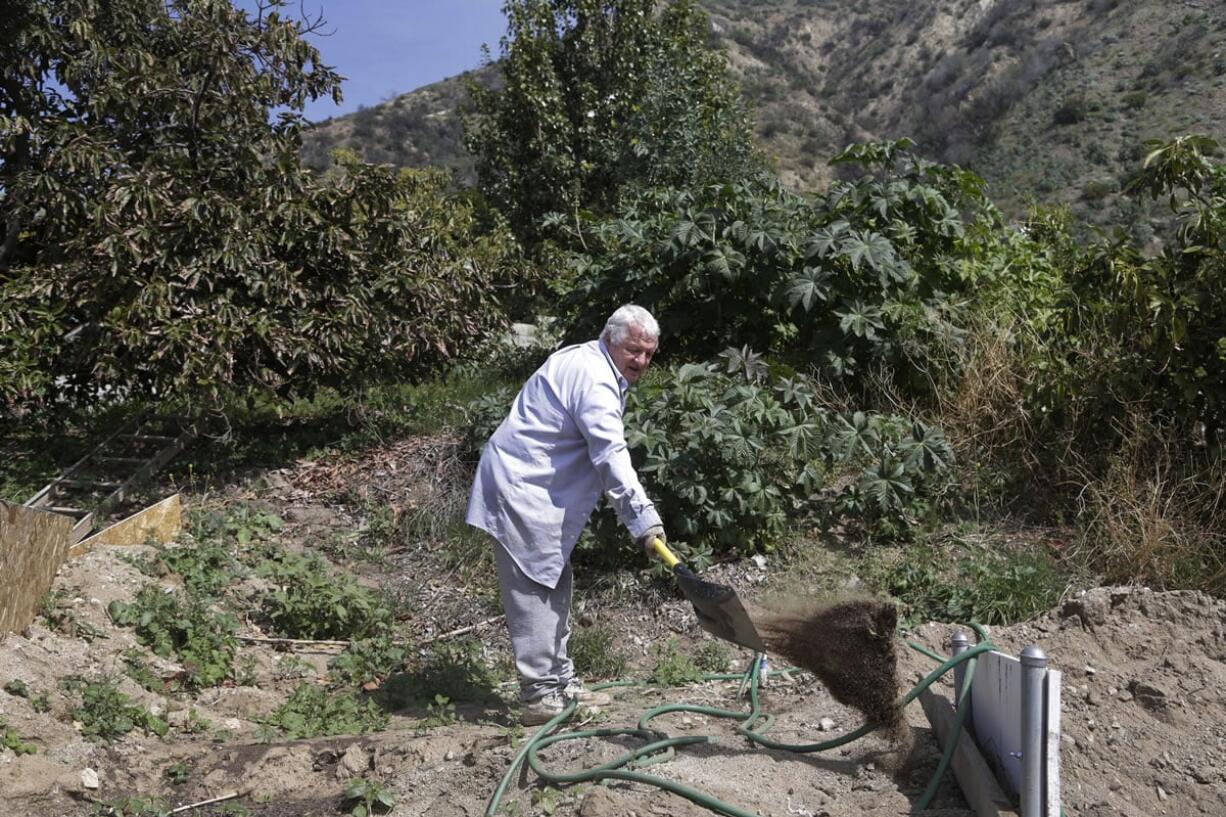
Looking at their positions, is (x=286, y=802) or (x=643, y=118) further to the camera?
(x=643, y=118)

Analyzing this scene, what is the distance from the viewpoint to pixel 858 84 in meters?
48.1

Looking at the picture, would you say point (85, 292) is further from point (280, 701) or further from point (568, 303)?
point (280, 701)

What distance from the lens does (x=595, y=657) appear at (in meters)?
5.54

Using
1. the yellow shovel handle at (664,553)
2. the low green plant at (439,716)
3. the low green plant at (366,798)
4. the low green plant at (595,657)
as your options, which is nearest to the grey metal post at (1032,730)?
the yellow shovel handle at (664,553)

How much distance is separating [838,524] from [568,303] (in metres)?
2.90

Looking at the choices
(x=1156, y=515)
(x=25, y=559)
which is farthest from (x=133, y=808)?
(x=1156, y=515)

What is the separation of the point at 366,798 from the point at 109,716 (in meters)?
1.36

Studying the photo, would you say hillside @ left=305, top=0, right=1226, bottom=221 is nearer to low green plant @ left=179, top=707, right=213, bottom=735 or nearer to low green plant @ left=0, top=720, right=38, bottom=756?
low green plant @ left=179, top=707, right=213, bottom=735

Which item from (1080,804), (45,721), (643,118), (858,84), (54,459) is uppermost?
(858,84)

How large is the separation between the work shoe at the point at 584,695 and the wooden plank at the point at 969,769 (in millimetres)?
1346

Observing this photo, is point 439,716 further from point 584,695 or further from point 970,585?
A: point 970,585

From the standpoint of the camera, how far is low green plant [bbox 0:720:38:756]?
415cm

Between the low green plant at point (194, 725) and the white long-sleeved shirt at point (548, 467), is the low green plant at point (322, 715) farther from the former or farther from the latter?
the white long-sleeved shirt at point (548, 467)

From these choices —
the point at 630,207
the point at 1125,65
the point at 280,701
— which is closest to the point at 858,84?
the point at 1125,65
